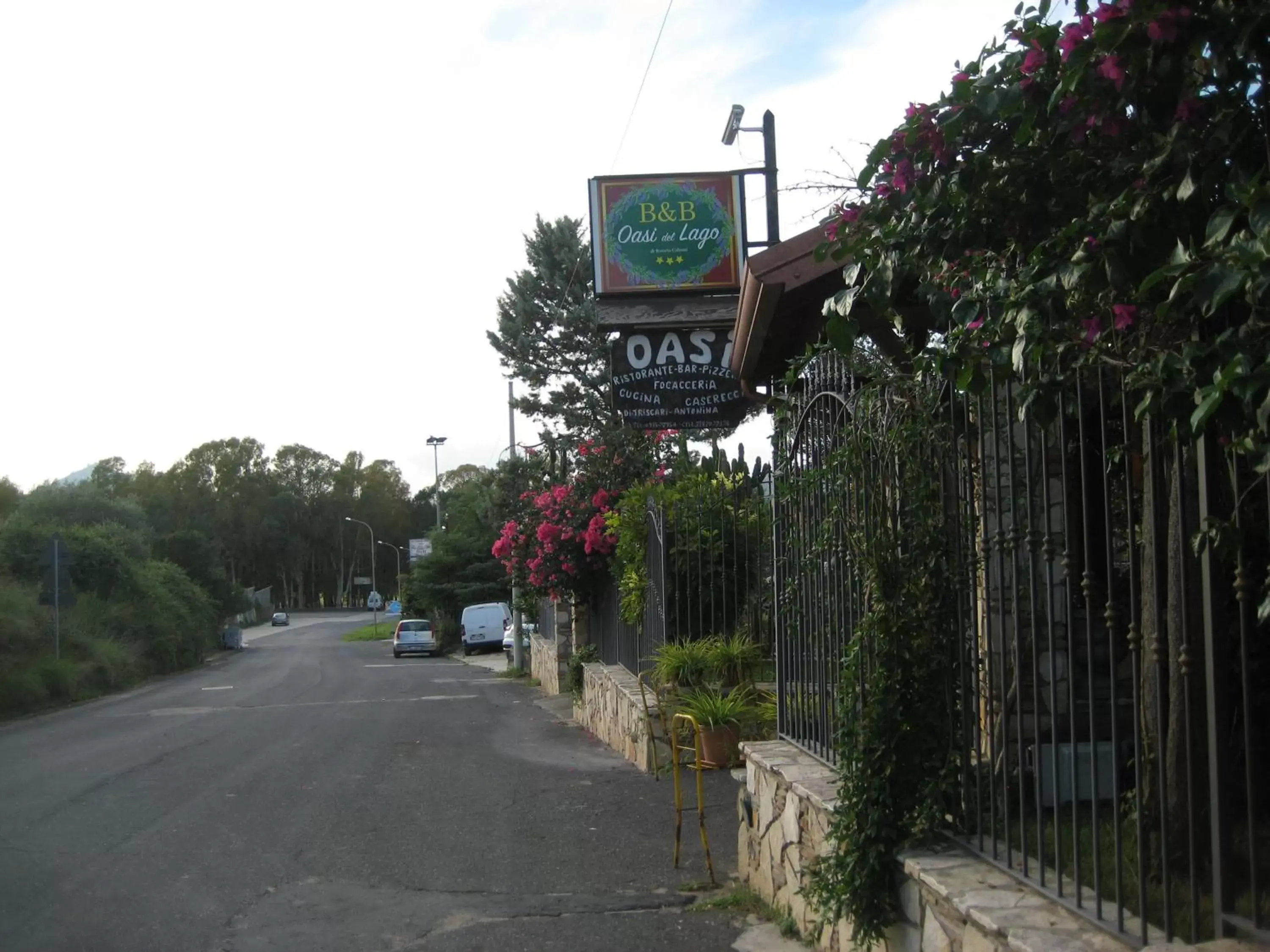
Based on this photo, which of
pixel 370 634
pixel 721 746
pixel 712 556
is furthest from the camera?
pixel 370 634

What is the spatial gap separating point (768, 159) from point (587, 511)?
5816mm

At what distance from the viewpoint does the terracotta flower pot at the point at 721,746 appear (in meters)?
9.95

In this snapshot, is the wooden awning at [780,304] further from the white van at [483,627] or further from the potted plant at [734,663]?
the white van at [483,627]

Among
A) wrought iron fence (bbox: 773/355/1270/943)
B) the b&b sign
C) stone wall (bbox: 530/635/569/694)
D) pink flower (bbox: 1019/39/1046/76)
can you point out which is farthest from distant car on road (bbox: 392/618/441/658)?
pink flower (bbox: 1019/39/1046/76)

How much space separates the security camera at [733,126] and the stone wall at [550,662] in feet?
36.4

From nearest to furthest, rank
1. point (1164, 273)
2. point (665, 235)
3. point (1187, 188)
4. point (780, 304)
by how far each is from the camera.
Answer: point (1164, 273), point (1187, 188), point (780, 304), point (665, 235)

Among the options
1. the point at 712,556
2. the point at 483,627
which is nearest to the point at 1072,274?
the point at 712,556

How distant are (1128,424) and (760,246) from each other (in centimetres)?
858

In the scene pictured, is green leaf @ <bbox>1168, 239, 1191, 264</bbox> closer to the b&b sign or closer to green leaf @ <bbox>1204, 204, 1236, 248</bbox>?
green leaf @ <bbox>1204, 204, 1236, 248</bbox>

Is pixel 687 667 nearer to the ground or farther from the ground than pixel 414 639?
farther from the ground

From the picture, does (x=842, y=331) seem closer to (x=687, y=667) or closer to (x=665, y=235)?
(x=687, y=667)

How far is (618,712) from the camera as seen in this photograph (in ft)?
41.6

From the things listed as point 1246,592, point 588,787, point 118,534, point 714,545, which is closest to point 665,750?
point 588,787

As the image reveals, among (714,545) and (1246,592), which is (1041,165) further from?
(714,545)
